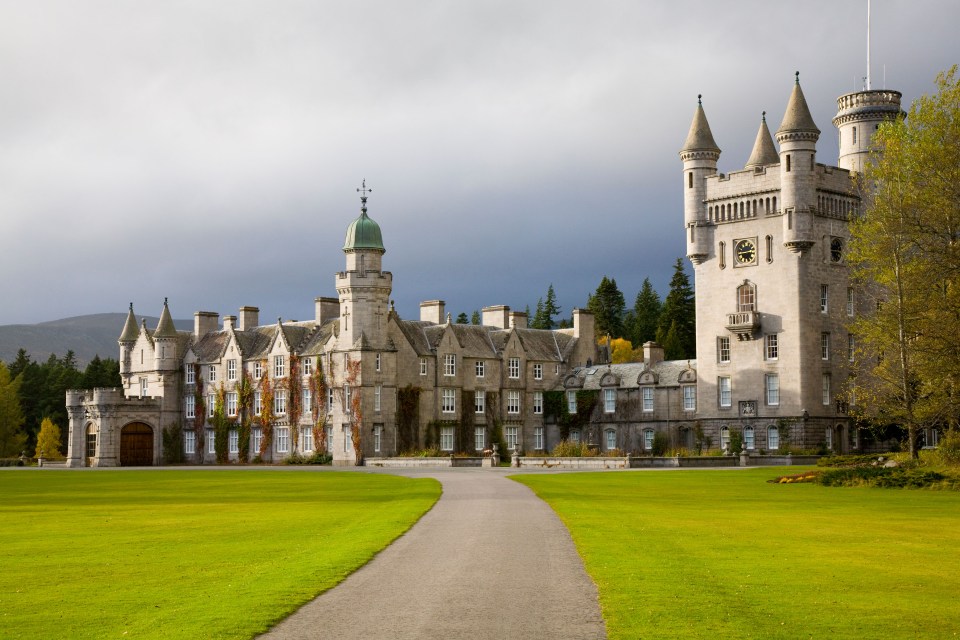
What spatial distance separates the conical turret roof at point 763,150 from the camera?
86.6m

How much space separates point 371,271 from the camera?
82.4 metres

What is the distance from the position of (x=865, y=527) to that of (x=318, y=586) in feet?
48.1

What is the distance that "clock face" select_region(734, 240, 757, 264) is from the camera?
80.6 metres

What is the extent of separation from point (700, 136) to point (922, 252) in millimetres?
37927

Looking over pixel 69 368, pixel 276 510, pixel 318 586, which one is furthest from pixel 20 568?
pixel 69 368

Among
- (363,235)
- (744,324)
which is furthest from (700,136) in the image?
(363,235)

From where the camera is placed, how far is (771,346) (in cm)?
7969

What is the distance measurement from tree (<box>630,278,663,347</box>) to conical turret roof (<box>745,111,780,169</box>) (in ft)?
138

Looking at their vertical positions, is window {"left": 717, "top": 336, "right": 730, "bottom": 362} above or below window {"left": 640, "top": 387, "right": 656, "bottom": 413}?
above

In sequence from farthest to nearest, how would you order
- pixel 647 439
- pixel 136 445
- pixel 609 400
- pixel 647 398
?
pixel 136 445, pixel 609 400, pixel 647 398, pixel 647 439

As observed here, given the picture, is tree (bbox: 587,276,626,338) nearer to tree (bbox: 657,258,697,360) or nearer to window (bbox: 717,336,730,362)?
tree (bbox: 657,258,697,360)

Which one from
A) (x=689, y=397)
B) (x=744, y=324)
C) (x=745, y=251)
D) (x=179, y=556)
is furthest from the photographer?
(x=689, y=397)

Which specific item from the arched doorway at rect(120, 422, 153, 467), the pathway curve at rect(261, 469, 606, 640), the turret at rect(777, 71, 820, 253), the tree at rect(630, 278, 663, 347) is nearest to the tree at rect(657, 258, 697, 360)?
the tree at rect(630, 278, 663, 347)

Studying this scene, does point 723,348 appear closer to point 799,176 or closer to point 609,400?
point 609,400
